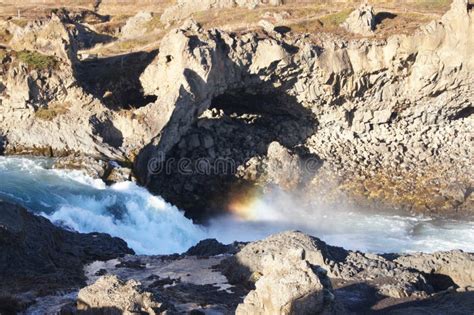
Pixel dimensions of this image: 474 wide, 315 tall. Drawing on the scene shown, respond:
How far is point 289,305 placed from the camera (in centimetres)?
1262

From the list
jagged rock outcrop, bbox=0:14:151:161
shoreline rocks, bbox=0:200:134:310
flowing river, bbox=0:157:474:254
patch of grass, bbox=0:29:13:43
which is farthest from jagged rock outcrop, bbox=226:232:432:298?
patch of grass, bbox=0:29:13:43

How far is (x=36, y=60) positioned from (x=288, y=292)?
29631 millimetres

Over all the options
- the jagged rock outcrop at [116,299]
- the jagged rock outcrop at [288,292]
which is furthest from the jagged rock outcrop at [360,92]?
the jagged rock outcrop at [288,292]

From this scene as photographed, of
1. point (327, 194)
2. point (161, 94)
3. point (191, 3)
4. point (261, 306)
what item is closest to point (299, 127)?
point (327, 194)

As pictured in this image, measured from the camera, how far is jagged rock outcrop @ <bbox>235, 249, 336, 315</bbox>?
12703 millimetres

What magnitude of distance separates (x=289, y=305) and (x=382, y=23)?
44.2 m

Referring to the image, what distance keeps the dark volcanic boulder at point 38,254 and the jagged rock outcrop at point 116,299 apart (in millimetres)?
3639

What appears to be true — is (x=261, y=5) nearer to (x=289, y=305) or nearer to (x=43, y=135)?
(x=43, y=135)

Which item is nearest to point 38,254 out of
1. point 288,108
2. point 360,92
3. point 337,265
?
point 337,265

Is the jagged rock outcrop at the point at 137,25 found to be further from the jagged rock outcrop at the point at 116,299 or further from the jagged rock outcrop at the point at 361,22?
the jagged rock outcrop at the point at 116,299

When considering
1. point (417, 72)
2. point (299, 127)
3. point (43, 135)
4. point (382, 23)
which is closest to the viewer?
point (43, 135)

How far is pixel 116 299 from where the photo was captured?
13133 millimetres

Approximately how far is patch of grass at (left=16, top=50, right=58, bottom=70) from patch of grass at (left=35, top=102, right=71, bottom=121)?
2.58 m

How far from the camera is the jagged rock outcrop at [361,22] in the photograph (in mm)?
48656
